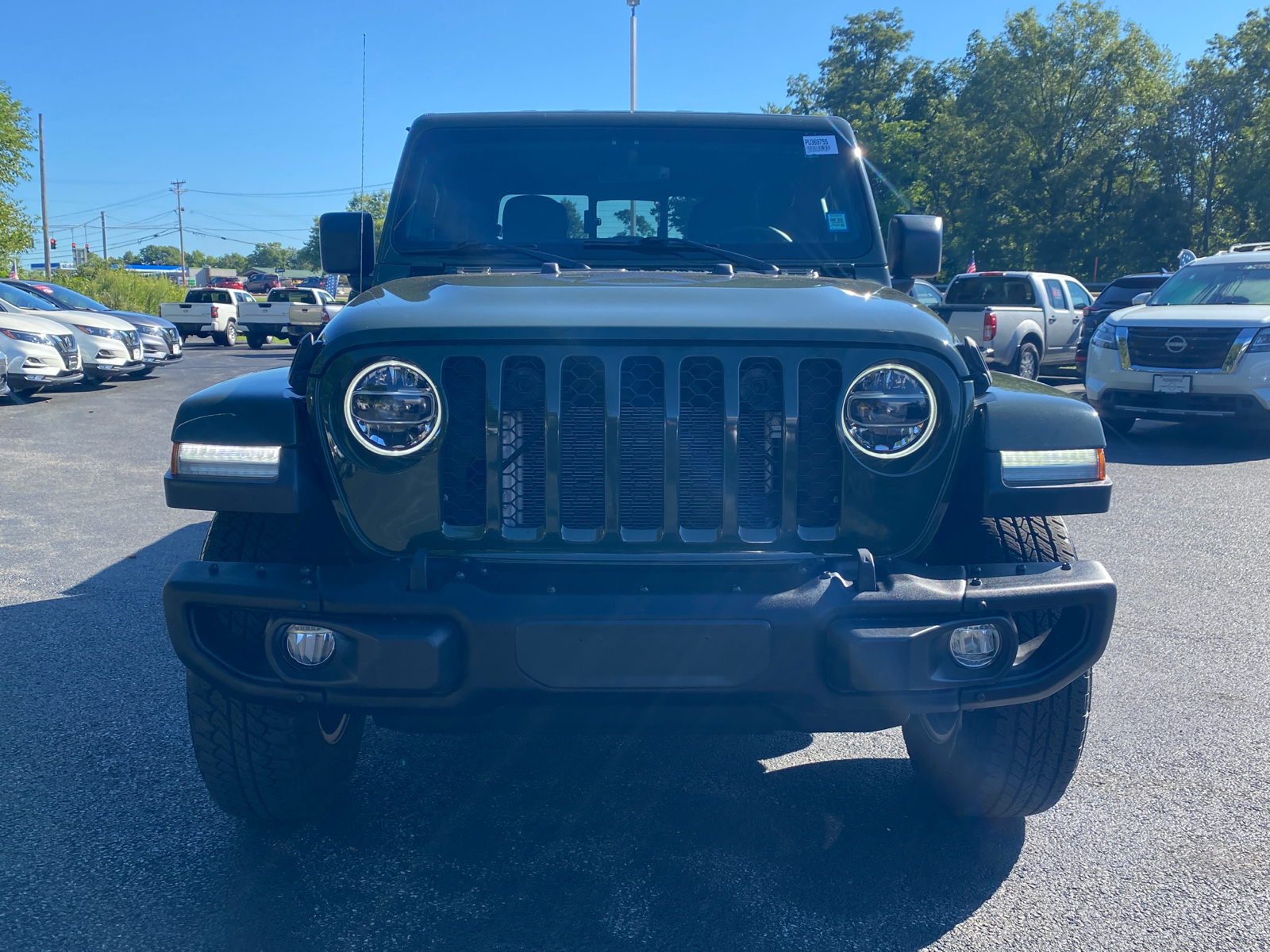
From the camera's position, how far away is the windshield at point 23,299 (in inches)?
577

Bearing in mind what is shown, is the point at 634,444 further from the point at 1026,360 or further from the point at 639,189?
the point at 1026,360

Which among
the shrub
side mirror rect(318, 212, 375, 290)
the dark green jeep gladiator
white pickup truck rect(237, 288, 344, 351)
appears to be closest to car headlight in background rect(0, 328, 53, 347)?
side mirror rect(318, 212, 375, 290)

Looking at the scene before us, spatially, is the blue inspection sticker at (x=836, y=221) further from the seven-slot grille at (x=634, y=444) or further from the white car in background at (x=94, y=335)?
the white car in background at (x=94, y=335)

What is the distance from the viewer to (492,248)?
11.5ft

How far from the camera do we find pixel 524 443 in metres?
2.37

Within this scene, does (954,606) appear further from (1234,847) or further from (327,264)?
(327,264)

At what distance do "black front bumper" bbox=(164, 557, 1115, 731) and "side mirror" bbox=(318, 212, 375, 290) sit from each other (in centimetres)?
179

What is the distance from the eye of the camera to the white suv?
9438mm

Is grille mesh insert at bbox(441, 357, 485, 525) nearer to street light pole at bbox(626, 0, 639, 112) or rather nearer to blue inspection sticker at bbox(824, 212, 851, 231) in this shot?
blue inspection sticker at bbox(824, 212, 851, 231)

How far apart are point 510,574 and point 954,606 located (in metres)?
0.96

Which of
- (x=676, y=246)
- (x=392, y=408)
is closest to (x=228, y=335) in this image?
(x=676, y=246)

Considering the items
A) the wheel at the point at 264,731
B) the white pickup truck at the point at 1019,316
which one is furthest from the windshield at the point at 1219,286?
the wheel at the point at 264,731

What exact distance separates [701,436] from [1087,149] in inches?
1764

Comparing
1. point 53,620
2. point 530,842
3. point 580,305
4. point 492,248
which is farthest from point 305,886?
point 53,620
